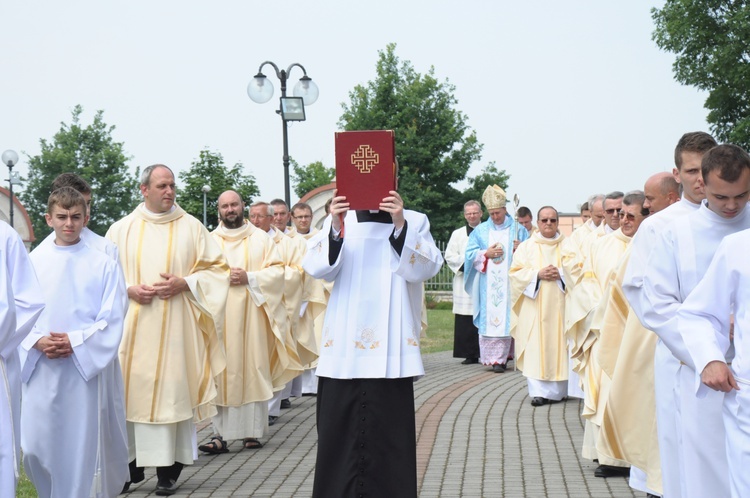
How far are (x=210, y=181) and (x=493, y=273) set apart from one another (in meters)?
39.4

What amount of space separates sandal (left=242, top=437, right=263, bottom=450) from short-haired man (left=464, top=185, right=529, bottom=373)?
21.4 ft

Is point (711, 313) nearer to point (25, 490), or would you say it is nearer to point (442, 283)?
point (25, 490)

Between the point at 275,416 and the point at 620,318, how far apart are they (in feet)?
18.1

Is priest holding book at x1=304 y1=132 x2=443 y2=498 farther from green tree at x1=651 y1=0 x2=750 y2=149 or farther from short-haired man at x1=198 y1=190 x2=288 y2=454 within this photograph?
green tree at x1=651 y1=0 x2=750 y2=149

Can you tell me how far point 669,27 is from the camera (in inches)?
1708

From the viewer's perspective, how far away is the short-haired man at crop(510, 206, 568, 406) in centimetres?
1323

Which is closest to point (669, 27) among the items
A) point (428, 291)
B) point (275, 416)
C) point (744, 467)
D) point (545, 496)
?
point (428, 291)

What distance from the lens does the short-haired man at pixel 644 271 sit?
581cm

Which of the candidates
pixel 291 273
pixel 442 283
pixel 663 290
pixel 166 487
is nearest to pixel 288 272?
pixel 291 273

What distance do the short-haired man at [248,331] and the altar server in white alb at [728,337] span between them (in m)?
5.97

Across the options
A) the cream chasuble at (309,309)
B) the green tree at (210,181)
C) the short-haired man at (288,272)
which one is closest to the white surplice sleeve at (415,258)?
the short-haired man at (288,272)

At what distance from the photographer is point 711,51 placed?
141 feet

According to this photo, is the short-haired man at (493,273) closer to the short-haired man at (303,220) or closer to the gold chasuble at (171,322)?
the short-haired man at (303,220)

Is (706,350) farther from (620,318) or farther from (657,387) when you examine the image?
(620,318)
